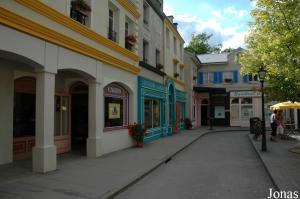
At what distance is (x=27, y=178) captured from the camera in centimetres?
805

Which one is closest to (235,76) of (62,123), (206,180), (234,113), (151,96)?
(234,113)

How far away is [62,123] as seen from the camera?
13219 millimetres

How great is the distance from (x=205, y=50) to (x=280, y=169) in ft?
154

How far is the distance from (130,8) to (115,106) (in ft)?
16.2

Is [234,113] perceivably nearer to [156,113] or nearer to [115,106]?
[156,113]

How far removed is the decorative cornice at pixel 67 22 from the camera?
8.44 meters

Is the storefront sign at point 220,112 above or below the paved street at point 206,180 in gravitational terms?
above

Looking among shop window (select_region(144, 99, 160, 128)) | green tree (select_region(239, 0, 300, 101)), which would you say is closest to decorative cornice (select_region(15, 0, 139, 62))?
shop window (select_region(144, 99, 160, 128))

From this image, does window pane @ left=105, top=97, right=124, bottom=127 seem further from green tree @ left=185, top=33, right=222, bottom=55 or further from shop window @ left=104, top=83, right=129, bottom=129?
green tree @ left=185, top=33, right=222, bottom=55

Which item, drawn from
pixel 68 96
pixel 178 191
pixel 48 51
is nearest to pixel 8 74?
pixel 48 51

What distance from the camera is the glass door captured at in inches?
506

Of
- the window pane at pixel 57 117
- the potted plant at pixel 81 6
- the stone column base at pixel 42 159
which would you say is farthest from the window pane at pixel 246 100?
the stone column base at pixel 42 159

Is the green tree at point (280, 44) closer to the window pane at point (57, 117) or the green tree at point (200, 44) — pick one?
the window pane at point (57, 117)

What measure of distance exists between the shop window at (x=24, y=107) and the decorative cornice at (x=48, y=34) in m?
2.31
